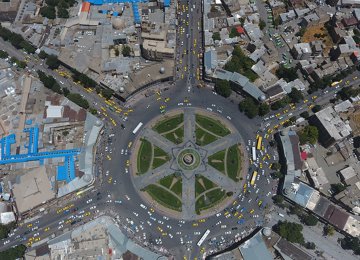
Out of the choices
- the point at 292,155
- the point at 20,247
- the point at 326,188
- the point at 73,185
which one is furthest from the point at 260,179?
the point at 20,247

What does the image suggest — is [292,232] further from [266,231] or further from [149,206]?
[149,206]

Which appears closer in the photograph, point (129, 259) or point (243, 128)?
point (129, 259)

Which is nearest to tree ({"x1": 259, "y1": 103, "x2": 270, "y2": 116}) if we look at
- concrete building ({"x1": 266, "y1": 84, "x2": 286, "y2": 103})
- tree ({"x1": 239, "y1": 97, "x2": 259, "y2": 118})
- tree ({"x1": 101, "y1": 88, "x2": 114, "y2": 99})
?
tree ({"x1": 239, "y1": 97, "x2": 259, "y2": 118})

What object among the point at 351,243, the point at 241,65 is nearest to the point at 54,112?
the point at 241,65

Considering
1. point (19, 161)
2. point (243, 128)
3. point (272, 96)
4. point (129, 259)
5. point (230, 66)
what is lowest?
point (129, 259)

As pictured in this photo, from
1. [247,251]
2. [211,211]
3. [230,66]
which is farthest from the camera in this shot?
[230,66]

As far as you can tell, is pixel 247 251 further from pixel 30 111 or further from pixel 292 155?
pixel 30 111

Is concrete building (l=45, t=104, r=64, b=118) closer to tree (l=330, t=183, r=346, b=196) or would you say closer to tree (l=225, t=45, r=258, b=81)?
tree (l=225, t=45, r=258, b=81)
